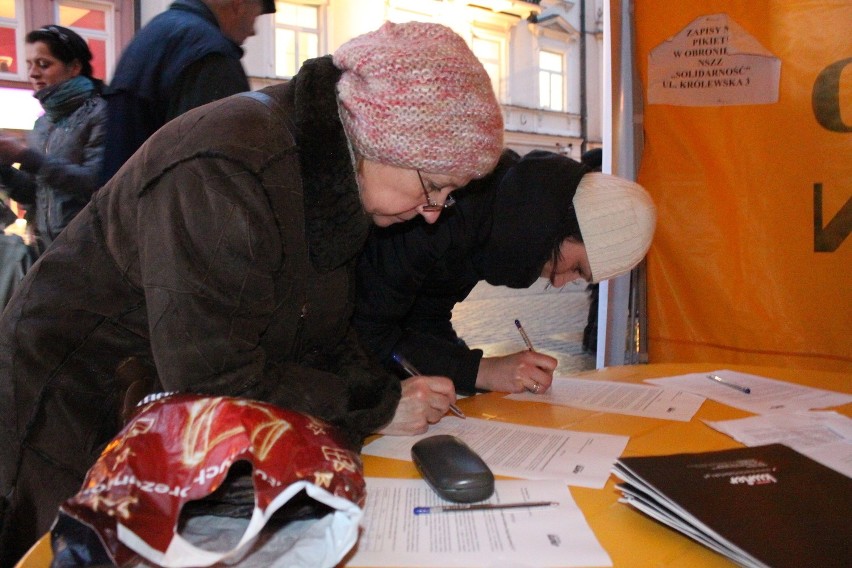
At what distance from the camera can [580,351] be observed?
5.51m

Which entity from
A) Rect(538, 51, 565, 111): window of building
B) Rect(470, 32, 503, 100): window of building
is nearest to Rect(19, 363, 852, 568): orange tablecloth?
Rect(470, 32, 503, 100): window of building

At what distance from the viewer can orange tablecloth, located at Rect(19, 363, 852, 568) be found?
858mm

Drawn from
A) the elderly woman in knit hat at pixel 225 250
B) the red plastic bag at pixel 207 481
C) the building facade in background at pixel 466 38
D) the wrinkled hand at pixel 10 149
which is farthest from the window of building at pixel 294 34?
the red plastic bag at pixel 207 481

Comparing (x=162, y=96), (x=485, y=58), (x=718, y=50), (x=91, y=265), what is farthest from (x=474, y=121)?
(x=485, y=58)

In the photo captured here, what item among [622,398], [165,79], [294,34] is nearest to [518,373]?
[622,398]

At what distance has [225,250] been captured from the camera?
964 millimetres

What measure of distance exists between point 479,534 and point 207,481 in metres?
0.36

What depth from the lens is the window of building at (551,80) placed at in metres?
14.9

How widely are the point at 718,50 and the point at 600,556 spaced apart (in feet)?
8.03

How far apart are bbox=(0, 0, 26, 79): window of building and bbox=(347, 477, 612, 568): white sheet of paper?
1017cm

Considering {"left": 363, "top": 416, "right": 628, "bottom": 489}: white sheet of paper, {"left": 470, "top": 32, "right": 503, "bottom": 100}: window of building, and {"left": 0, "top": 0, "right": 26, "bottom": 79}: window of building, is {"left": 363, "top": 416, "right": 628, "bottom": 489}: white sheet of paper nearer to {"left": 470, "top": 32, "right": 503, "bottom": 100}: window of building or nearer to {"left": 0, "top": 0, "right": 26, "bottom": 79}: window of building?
{"left": 0, "top": 0, "right": 26, "bottom": 79}: window of building

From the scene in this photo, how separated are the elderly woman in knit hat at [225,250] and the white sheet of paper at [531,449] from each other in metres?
0.14

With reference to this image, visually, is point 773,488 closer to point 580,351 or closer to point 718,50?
point 718,50

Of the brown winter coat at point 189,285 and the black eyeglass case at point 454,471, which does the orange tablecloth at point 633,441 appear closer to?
the black eyeglass case at point 454,471
